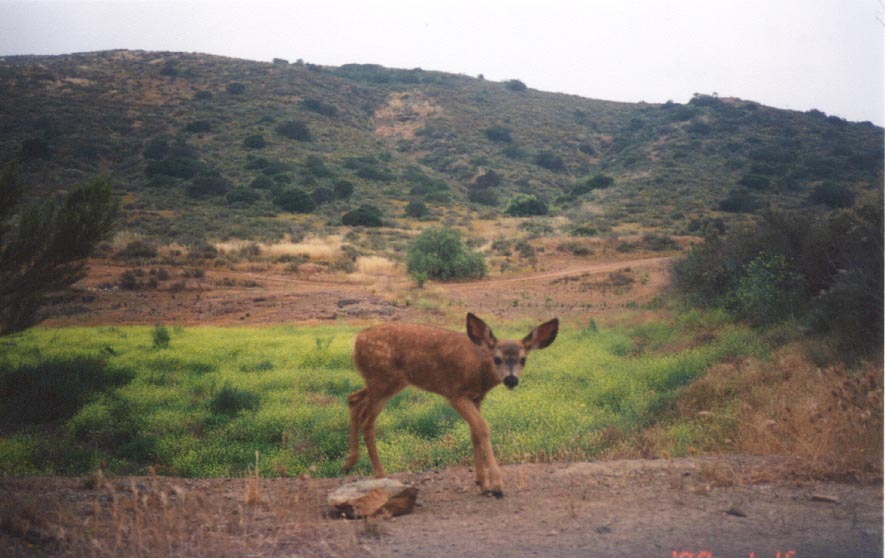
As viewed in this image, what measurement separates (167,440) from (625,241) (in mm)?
30200

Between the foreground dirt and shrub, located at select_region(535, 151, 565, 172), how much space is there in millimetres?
61656

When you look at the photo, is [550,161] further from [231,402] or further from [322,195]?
[231,402]

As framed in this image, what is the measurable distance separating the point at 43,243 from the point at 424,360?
5.12 metres

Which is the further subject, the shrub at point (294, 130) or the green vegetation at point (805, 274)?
the shrub at point (294, 130)

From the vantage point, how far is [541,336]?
5.61m

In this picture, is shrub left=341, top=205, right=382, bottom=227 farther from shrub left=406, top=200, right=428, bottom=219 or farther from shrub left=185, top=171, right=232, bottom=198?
shrub left=185, top=171, right=232, bottom=198

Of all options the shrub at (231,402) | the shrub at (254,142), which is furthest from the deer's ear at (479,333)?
the shrub at (254,142)

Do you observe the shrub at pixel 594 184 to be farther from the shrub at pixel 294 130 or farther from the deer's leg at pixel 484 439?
the deer's leg at pixel 484 439

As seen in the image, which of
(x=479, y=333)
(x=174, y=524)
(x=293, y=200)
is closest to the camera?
(x=174, y=524)

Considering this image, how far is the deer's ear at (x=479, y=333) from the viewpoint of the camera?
17.9 ft

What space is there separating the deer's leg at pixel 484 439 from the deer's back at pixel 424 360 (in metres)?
0.15

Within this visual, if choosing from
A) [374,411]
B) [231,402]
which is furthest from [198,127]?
[374,411]

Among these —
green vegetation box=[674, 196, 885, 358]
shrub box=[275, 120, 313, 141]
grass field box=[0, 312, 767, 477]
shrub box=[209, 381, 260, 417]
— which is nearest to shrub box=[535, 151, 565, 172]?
shrub box=[275, 120, 313, 141]

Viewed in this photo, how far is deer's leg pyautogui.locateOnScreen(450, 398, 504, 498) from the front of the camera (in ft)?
17.2
